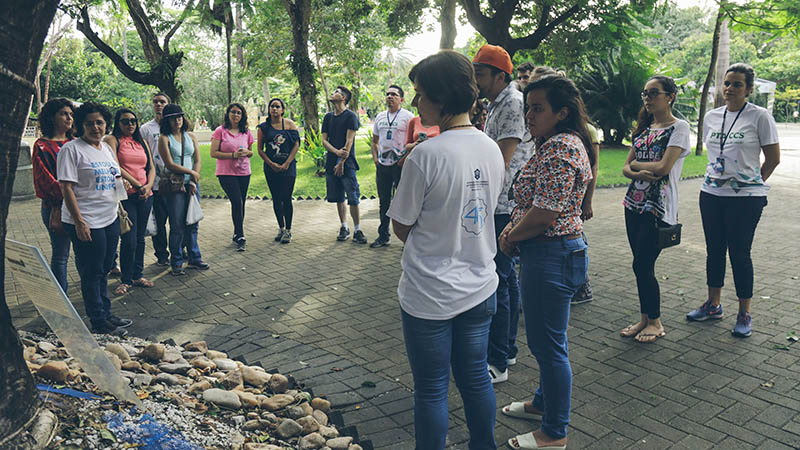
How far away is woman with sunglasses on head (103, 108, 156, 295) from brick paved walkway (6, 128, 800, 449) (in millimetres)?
249

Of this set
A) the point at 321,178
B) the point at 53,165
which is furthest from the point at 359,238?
the point at 321,178

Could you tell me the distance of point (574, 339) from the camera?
16.0 ft

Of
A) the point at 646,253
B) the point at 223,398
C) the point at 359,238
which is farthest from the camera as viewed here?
the point at 359,238

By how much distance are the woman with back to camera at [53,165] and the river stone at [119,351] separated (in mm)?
1573

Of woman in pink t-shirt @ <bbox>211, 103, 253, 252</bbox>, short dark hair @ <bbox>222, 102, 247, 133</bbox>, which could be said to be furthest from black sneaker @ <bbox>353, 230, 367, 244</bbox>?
short dark hair @ <bbox>222, 102, 247, 133</bbox>

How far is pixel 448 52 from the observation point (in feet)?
8.23

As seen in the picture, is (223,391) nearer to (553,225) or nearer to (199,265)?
(553,225)

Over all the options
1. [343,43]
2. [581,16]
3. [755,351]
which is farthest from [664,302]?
[343,43]

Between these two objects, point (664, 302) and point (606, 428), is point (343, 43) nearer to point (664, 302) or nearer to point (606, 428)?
point (664, 302)

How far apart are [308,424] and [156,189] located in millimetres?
4608

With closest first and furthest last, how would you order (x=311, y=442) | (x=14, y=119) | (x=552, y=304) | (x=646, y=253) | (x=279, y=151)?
1. (x=14, y=119)
2. (x=552, y=304)
3. (x=311, y=442)
4. (x=646, y=253)
5. (x=279, y=151)

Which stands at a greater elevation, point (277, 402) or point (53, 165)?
point (53, 165)

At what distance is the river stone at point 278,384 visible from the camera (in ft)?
12.9

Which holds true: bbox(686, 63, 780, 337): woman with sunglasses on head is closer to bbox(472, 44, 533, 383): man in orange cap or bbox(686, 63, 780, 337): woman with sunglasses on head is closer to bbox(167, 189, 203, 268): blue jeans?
bbox(472, 44, 533, 383): man in orange cap
